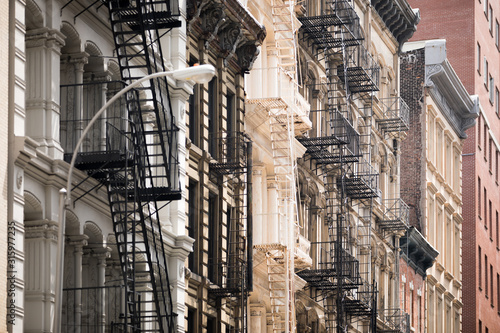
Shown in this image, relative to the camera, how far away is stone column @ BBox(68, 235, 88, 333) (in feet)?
82.5

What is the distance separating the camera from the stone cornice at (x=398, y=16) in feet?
190

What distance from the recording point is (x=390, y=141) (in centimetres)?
6125

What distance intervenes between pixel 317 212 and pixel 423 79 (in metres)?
22.7

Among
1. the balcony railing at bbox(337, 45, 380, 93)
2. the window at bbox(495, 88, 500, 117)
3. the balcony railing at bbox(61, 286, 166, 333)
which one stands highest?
the window at bbox(495, 88, 500, 117)

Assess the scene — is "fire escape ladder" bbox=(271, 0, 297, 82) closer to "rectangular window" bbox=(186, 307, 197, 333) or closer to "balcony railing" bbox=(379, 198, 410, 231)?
"rectangular window" bbox=(186, 307, 197, 333)

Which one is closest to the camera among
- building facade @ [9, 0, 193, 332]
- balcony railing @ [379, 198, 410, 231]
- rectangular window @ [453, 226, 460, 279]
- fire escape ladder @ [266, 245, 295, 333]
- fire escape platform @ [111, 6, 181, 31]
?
building facade @ [9, 0, 193, 332]

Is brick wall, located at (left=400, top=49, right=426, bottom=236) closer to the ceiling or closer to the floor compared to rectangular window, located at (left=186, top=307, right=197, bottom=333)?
closer to the ceiling

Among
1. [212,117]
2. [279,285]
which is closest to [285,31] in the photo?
[212,117]

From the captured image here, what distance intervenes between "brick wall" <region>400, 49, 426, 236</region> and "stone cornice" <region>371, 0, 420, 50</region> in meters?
5.65

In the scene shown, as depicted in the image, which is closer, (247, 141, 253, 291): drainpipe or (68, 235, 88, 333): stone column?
(68, 235, 88, 333): stone column

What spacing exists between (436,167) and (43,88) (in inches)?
1892

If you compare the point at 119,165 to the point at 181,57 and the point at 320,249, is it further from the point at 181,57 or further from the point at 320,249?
the point at 320,249

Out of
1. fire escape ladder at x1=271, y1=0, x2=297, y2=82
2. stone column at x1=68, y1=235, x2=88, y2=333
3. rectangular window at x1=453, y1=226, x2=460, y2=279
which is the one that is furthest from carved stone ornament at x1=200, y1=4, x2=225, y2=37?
rectangular window at x1=453, y1=226, x2=460, y2=279

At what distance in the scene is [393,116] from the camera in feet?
196
